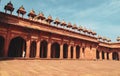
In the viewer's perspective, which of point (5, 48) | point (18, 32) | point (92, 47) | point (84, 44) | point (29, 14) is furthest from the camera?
point (92, 47)

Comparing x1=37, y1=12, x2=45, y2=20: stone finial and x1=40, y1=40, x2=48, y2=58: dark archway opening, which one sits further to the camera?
x1=40, y1=40, x2=48, y2=58: dark archway opening

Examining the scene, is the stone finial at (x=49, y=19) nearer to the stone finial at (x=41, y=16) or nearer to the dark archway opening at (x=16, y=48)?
the stone finial at (x=41, y=16)

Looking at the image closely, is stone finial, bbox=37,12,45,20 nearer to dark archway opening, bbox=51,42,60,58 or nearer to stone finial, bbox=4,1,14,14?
dark archway opening, bbox=51,42,60,58

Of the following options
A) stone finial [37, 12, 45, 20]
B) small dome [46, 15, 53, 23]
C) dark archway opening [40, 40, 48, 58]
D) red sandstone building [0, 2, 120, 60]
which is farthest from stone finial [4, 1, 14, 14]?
dark archway opening [40, 40, 48, 58]

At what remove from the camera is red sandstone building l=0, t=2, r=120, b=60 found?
21672 mm

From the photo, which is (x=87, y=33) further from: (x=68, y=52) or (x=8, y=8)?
(x=8, y=8)

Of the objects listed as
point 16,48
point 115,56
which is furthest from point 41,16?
point 115,56

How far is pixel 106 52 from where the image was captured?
4334 centimetres

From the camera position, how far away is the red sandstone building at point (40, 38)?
21672 mm

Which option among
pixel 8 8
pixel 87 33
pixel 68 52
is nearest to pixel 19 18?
pixel 8 8

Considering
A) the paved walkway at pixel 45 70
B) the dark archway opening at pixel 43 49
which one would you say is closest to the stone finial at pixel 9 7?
the dark archway opening at pixel 43 49

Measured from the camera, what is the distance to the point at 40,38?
25.0 m

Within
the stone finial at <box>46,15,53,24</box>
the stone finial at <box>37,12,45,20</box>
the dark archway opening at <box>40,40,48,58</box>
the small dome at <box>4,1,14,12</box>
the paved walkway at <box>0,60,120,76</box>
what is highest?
the small dome at <box>4,1,14,12</box>

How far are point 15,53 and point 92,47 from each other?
17.3 meters
